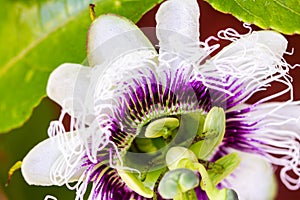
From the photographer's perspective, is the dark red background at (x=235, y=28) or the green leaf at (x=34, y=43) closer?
the green leaf at (x=34, y=43)

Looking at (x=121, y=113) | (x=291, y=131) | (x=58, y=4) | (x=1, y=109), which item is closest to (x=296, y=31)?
(x=291, y=131)

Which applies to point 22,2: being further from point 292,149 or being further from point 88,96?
point 292,149

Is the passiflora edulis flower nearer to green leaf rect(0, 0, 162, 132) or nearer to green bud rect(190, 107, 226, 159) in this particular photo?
green bud rect(190, 107, 226, 159)

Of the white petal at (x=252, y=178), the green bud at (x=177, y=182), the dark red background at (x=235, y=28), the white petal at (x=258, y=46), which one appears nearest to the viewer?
the green bud at (x=177, y=182)

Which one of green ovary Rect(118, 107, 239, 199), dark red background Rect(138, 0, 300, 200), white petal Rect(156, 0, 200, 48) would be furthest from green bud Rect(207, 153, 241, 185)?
dark red background Rect(138, 0, 300, 200)

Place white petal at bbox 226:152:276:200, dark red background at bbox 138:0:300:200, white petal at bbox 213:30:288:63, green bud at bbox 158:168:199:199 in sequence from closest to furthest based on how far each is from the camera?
1. green bud at bbox 158:168:199:199
2. white petal at bbox 213:30:288:63
3. white petal at bbox 226:152:276:200
4. dark red background at bbox 138:0:300:200

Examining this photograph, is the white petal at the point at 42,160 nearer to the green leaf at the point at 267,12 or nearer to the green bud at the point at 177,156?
the green bud at the point at 177,156

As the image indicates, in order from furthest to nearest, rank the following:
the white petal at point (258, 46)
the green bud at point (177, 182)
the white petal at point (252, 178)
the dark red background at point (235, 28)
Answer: the dark red background at point (235, 28) → the white petal at point (252, 178) → the white petal at point (258, 46) → the green bud at point (177, 182)

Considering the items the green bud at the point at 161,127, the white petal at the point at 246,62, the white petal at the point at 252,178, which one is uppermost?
the white petal at the point at 246,62

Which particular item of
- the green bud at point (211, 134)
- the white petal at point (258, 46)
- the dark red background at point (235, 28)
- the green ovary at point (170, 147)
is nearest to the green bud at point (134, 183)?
the green ovary at point (170, 147)
